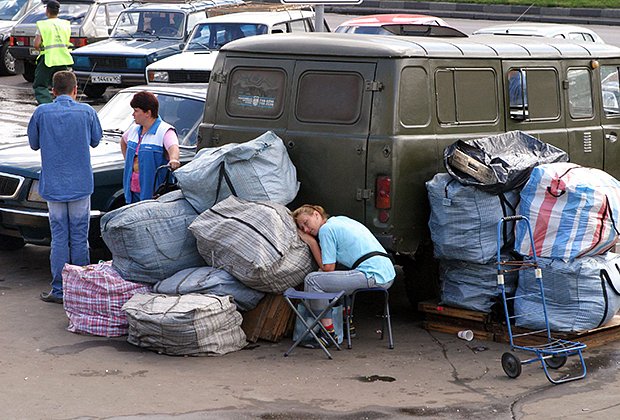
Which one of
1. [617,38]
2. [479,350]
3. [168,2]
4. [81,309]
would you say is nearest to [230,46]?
[81,309]

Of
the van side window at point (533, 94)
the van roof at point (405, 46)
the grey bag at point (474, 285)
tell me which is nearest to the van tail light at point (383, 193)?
the grey bag at point (474, 285)

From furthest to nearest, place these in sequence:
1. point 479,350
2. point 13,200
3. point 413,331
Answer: point 13,200 → point 413,331 → point 479,350

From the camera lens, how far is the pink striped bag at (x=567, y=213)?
822cm

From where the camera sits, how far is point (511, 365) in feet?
24.7

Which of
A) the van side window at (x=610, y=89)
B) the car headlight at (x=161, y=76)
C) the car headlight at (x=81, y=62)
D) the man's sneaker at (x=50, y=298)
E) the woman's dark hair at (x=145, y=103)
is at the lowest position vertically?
the car headlight at (x=81, y=62)

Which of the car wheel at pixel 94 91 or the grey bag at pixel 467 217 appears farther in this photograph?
the car wheel at pixel 94 91

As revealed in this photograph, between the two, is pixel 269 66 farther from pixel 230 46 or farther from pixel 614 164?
pixel 614 164

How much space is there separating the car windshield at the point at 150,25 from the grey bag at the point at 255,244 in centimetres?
1142

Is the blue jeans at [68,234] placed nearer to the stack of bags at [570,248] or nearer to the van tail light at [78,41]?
the stack of bags at [570,248]

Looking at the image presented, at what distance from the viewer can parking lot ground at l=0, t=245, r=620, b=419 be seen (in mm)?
6855

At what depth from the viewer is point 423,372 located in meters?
7.74

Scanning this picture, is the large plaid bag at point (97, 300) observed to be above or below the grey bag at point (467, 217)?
below

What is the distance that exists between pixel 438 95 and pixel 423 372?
2143 millimetres

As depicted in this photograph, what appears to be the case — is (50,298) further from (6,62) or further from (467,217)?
(6,62)
